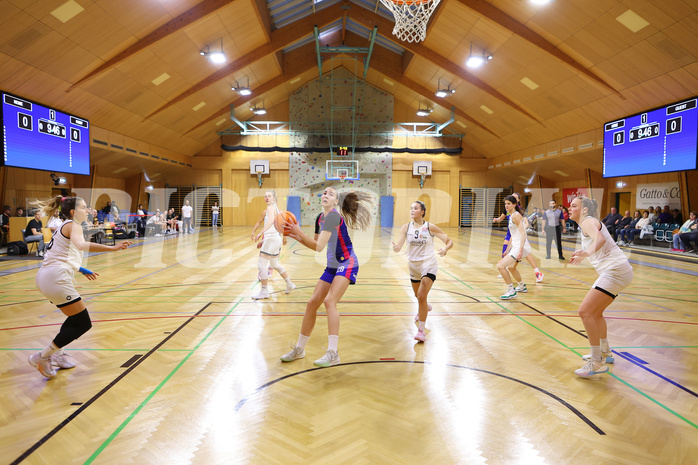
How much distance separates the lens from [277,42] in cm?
1659

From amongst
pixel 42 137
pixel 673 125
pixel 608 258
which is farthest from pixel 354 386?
pixel 673 125

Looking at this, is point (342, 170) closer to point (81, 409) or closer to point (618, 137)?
point (618, 137)

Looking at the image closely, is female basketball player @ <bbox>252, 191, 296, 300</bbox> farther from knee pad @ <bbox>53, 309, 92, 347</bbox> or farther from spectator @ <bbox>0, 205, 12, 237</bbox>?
spectator @ <bbox>0, 205, 12, 237</bbox>

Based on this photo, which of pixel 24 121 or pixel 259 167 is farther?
pixel 259 167

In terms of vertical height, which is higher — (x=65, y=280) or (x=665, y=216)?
(x=665, y=216)

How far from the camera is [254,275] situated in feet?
30.9

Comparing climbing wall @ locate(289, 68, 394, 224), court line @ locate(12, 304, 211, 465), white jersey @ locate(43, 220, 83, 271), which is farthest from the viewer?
climbing wall @ locate(289, 68, 394, 224)

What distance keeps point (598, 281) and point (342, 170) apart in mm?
21926

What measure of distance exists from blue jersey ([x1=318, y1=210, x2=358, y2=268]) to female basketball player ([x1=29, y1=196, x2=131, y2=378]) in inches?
77.2

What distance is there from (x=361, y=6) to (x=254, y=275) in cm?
1311

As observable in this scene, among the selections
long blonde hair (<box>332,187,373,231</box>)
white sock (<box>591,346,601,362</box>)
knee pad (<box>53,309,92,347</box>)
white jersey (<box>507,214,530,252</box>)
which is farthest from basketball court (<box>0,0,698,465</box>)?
long blonde hair (<box>332,187,373,231</box>)

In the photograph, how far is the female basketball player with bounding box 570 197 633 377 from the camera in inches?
154

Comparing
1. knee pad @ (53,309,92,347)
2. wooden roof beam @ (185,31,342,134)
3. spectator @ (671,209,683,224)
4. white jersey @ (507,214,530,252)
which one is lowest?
knee pad @ (53,309,92,347)

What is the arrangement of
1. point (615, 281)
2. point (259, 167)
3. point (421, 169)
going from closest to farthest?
point (615, 281) → point (259, 167) → point (421, 169)
